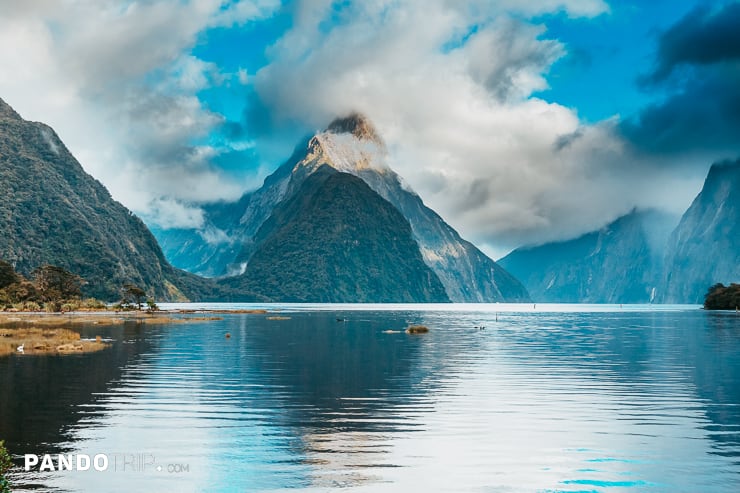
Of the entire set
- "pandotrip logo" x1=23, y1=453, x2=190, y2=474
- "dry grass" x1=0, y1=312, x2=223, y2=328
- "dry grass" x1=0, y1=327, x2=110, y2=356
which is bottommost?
"pandotrip logo" x1=23, y1=453, x2=190, y2=474

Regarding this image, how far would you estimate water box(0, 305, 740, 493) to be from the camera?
83.3ft

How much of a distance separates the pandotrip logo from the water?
142 millimetres

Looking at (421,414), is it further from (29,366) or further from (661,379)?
(29,366)

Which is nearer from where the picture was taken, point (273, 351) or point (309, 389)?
point (309, 389)

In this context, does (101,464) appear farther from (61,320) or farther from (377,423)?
(61,320)

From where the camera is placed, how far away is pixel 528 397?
45469mm

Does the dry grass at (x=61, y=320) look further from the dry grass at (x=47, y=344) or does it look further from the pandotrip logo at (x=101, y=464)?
the pandotrip logo at (x=101, y=464)

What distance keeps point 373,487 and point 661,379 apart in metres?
39.2

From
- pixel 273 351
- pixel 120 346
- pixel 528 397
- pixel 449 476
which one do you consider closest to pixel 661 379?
pixel 528 397

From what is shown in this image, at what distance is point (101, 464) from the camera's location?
88.6 ft

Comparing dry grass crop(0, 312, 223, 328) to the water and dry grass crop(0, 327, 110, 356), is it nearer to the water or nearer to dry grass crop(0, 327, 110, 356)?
dry grass crop(0, 327, 110, 356)

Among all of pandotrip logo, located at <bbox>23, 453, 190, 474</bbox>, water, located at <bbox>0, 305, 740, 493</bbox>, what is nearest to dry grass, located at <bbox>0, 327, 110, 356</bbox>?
water, located at <bbox>0, 305, 740, 493</bbox>

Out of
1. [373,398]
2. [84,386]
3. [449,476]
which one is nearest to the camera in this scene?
[449,476]

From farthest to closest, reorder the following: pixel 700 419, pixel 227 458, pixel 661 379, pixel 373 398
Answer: pixel 661 379 → pixel 373 398 → pixel 700 419 → pixel 227 458
